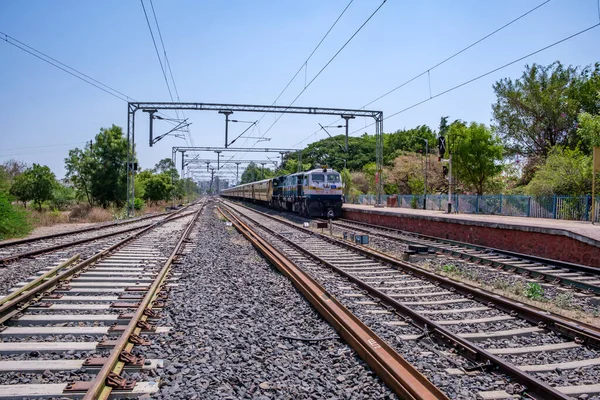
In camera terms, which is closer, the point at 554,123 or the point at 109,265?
the point at 109,265

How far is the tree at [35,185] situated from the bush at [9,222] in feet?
71.1

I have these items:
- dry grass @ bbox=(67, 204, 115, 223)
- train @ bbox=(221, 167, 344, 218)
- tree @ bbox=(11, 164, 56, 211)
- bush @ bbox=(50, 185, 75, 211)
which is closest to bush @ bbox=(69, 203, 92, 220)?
dry grass @ bbox=(67, 204, 115, 223)

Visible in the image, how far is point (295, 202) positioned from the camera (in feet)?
99.7

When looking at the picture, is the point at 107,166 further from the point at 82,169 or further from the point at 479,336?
the point at 479,336

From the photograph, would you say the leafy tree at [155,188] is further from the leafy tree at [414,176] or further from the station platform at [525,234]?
the station platform at [525,234]

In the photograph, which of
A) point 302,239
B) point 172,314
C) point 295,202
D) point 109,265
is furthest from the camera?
point 295,202

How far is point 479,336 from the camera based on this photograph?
201 inches

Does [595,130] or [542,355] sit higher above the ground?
[595,130]

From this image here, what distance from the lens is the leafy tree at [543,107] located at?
120 ft

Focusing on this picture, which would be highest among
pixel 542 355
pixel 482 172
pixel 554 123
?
pixel 554 123

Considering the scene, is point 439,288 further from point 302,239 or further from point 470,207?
point 470,207

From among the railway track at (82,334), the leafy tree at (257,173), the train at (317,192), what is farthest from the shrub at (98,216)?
the leafy tree at (257,173)

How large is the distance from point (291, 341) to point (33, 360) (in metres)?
2.44

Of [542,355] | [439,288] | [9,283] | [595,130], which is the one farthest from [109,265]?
[595,130]
